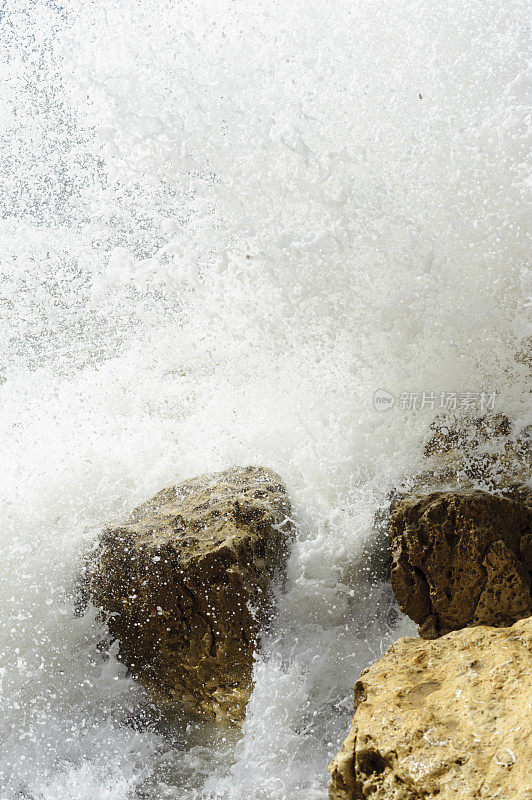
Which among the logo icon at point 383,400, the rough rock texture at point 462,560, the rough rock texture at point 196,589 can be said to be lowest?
the rough rock texture at point 462,560

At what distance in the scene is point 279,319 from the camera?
267 centimetres

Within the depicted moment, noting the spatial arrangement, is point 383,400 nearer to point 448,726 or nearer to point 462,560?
point 462,560

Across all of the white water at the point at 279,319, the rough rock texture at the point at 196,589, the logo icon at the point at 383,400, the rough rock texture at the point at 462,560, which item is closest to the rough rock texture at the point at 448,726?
the rough rock texture at the point at 462,560

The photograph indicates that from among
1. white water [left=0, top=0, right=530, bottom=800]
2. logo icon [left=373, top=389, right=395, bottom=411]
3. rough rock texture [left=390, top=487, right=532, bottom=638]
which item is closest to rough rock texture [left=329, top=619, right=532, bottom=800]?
rough rock texture [left=390, top=487, right=532, bottom=638]

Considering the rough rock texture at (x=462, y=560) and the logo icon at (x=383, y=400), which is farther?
the logo icon at (x=383, y=400)

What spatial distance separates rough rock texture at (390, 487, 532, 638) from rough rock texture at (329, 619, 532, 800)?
0.40m

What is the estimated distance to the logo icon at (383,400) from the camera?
2.39 m

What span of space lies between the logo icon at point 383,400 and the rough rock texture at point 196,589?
1.94 ft

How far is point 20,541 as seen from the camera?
2400mm

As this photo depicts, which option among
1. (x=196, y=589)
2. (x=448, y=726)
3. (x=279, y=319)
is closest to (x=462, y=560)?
(x=448, y=726)

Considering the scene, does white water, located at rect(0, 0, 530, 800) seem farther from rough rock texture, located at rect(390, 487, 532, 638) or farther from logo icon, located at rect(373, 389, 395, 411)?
rough rock texture, located at rect(390, 487, 532, 638)

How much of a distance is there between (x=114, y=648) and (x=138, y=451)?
936mm

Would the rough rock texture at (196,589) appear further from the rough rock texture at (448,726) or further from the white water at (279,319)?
the rough rock texture at (448,726)

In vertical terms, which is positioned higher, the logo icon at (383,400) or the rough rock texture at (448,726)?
the logo icon at (383,400)
